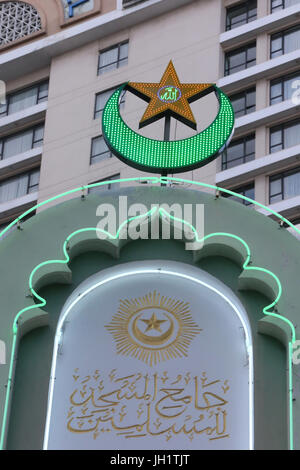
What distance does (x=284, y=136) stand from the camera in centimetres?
5112

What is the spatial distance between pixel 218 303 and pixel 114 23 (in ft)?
107

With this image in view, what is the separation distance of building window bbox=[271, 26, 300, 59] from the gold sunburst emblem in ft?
97.1

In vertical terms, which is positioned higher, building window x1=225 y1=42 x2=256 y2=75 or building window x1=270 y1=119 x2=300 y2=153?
building window x1=225 y1=42 x2=256 y2=75

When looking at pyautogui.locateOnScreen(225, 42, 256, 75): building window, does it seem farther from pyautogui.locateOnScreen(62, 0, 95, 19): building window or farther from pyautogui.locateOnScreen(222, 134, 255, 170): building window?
pyautogui.locateOnScreen(62, 0, 95, 19): building window

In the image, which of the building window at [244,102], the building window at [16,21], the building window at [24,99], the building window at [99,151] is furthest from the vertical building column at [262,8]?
the building window at [16,21]

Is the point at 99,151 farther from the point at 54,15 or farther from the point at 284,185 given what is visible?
the point at 54,15

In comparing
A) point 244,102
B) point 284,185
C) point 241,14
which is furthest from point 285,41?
point 284,185

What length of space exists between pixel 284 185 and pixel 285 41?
21.2 ft

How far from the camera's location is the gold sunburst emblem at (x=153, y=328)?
24000 millimetres

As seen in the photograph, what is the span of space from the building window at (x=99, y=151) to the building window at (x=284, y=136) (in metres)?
5.89

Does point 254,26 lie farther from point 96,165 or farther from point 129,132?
point 129,132

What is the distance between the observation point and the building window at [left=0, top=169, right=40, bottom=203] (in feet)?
176

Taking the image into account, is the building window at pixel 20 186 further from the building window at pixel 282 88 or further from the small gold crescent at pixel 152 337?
the small gold crescent at pixel 152 337

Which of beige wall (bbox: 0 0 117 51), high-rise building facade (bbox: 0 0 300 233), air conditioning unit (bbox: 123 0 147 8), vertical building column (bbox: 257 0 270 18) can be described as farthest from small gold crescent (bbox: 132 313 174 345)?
beige wall (bbox: 0 0 117 51)
